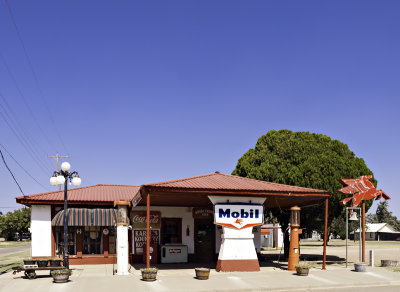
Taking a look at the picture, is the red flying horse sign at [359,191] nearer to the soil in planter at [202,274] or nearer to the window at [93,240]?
Result: the soil in planter at [202,274]

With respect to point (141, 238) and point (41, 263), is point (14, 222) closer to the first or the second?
point (141, 238)

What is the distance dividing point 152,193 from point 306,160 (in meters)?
11.9

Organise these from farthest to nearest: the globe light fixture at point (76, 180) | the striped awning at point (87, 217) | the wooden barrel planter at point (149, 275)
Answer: the striped awning at point (87, 217) → the globe light fixture at point (76, 180) → the wooden barrel planter at point (149, 275)

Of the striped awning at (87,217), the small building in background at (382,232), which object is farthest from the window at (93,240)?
the small building in background at (382,232)

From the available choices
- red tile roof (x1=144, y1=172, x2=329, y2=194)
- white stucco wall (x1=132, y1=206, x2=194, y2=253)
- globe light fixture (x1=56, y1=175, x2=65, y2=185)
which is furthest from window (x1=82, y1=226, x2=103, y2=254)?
red tile roof (x1=144, y1=172, x2=329, y2=194)

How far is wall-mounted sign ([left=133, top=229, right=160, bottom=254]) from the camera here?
75.6 feet

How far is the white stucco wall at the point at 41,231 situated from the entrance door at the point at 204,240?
798cm

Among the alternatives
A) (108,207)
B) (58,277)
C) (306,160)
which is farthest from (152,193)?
(306,160)

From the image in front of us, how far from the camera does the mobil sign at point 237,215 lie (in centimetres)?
1833

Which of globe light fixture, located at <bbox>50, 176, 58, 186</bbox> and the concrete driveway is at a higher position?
globe light fixture, located at <bbox>50, 176, 58, 186</bbox>

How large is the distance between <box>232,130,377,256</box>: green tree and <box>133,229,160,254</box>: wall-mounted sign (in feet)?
23.5

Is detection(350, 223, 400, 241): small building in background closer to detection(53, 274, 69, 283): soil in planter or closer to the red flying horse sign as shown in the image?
the red flying horse sign

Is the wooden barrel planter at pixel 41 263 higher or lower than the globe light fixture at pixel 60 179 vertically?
lower

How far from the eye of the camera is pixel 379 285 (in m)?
16.0
